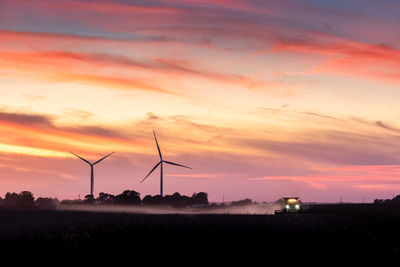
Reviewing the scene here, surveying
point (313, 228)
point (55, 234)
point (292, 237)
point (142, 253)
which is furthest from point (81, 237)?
point (313, 228)

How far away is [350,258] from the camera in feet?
149

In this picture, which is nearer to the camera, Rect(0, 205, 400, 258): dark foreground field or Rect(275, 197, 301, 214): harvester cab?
Rect(0, 205, 400, 258): dark foreground field

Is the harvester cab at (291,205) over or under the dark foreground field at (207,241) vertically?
over

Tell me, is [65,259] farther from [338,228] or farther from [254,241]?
[338,228]

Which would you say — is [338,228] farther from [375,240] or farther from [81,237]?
[81,237]

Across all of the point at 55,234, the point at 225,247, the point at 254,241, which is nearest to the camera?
the point at 225,247

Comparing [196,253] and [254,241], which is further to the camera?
[254,241]

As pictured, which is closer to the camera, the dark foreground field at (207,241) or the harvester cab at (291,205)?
the dark foreground field at (207,241)

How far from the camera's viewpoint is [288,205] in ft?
397

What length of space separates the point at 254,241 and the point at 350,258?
13.0 metres

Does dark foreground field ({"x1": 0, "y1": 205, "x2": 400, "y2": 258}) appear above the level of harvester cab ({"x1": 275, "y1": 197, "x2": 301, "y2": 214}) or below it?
below

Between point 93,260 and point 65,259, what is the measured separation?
1.81 meters

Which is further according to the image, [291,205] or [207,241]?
[291,205]

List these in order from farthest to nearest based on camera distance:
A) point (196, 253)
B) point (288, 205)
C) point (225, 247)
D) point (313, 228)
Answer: point (288, 205), point (313, 228), point (225, 247), point (196, 253)
